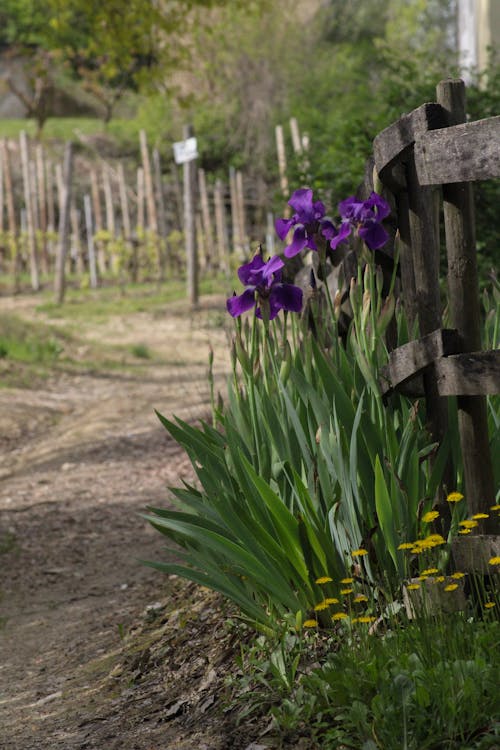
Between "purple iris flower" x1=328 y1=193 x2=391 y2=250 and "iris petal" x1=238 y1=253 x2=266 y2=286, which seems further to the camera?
"iris petal" x1=238 y1=253 x2=266 y2=286

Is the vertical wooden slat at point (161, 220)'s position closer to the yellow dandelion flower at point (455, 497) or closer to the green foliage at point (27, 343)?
the green foliage at point (27, 343)

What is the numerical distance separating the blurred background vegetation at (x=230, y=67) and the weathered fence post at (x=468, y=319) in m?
7.20

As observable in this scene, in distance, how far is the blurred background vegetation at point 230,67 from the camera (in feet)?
46.0

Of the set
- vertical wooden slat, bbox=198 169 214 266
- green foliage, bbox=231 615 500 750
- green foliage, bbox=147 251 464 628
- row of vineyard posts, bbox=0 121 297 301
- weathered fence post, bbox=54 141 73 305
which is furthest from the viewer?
vertical wooden slat, bbox=198 169 214 266

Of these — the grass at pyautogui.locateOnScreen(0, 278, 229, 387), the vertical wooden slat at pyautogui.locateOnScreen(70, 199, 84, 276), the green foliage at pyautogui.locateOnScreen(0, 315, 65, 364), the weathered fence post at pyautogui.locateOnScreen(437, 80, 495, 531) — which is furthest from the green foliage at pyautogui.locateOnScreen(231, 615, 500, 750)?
the vertical wooden slat at pyautogui.locateOnScreen(70, 199, 84, 276)

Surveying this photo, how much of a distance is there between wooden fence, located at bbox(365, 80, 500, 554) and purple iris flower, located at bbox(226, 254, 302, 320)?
1.40 feet

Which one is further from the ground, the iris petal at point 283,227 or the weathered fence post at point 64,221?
the weathered fence post at point 64,221

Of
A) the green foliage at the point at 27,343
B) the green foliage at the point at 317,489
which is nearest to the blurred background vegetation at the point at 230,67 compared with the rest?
the green foliage at the point at 27,343

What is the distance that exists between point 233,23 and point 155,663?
77.2ft

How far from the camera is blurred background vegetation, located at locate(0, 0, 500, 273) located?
46.0ft

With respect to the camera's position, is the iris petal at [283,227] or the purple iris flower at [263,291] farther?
the iris petal at [283,227]

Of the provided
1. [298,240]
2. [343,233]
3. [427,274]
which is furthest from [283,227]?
[427,274]

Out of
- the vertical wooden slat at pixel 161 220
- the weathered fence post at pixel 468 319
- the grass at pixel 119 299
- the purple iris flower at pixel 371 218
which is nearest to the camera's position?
the weathered fence post at pixel 468 319

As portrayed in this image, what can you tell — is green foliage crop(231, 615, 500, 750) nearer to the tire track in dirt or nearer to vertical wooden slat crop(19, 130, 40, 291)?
the tire track in dirt
